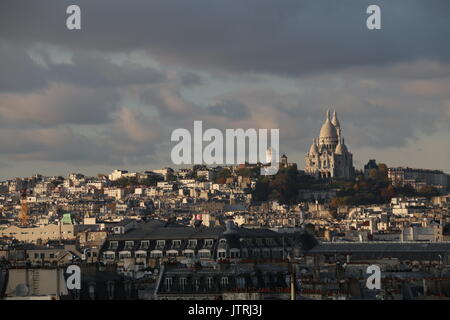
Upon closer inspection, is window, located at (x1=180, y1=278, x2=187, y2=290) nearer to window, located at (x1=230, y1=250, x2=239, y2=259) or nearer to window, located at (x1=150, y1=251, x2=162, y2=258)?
window, located at (x1=230, y1=250, x2=239, y2=259)

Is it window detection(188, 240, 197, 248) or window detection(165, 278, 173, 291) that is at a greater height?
window detection(188, 240, 197, 248)

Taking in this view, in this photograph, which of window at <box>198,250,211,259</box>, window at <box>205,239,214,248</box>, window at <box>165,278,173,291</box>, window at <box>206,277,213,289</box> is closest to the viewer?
window at <box>206,277,213,289</box>

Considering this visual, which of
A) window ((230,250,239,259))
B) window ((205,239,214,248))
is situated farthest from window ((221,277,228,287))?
window ((205,239,214,248))

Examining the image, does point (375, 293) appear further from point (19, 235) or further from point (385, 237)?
point (19, 235)

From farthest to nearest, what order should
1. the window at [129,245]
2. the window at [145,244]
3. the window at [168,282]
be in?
the window at [145,244], the window at [129,245], the window at [168,282]

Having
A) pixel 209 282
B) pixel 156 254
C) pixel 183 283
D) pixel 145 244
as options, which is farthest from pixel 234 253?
pixel 209 282

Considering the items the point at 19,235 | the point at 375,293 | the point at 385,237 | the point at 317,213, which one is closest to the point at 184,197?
the point at 317,213

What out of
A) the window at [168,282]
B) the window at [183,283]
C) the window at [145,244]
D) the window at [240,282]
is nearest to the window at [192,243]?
the window at [145,244]

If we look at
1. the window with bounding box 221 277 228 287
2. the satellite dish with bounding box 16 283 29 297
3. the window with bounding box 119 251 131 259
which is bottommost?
the satellite dish with bounding box 16 283 29 297

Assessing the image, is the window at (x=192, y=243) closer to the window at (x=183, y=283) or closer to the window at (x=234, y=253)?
the window at (x=234, y=253)

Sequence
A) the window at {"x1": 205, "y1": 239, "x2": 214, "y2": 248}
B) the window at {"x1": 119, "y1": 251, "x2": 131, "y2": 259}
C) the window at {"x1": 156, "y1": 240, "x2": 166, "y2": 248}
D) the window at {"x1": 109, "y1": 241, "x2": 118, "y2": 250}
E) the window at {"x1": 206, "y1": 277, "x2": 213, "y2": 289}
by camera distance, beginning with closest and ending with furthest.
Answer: the window at {"x1": 206, "y1": 277, "x2": 213, "y2": 289}, the window at {"x1": 119, "y1": 251, "x2": 131, "y2": 259}, the window at {"x1": 205, "y1": 239, "x2": 214, "y2": 248}, the window at {"x1": 109, "y1": 241, "x2": 118, "y2": 250}, the window at {"x1": 156, "y1": 240, "x2": 166, "y2": 248}

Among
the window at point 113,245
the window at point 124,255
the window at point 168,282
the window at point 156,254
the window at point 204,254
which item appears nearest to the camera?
the window at point 168,282

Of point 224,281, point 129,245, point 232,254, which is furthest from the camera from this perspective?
point 129,245

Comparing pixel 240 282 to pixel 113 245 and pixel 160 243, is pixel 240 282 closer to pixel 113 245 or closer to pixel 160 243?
pixel 113 245
